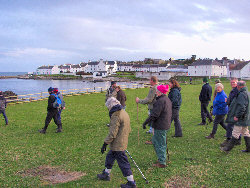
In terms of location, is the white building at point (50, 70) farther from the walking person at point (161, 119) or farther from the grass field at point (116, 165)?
the walking person at point (161, 119)

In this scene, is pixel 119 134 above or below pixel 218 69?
below

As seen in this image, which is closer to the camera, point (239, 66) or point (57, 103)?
point (57, 103)

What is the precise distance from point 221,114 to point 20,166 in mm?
7634

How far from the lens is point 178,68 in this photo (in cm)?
13438

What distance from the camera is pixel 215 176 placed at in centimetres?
601

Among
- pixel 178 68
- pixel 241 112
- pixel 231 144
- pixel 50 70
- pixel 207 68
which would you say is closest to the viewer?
pixel 241 112

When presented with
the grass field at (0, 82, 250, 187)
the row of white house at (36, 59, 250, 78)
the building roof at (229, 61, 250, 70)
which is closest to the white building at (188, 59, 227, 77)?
the row of white house at (36, 59, 250, 78)

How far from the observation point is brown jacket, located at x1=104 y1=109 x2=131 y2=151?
17.0ft

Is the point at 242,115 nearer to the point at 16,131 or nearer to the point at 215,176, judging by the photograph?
the point at 215,176

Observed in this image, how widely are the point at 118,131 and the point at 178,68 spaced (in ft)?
440

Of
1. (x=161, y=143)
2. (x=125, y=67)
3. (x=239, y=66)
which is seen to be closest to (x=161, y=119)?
(x=161, y=143)

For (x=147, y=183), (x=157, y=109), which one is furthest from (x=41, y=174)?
(x=157, y=109)

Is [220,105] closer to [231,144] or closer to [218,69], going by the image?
[231,144]

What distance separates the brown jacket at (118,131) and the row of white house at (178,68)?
3627 inches
